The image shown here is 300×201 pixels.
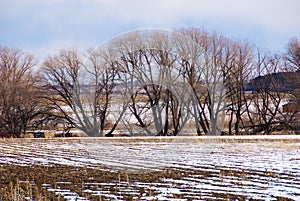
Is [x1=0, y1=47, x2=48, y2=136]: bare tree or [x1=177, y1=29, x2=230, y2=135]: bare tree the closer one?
[x1=177, y1=29, x2=230, y2=135]: bare tree

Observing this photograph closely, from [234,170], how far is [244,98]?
95.1 feet

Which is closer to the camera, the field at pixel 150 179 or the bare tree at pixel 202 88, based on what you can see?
the field at pixel 150 179

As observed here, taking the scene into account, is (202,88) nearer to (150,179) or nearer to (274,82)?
(150,179)

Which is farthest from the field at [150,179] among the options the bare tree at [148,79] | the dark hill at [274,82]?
the dark hill at [274,82]

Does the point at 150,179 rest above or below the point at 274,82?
below

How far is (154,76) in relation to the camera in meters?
10.8

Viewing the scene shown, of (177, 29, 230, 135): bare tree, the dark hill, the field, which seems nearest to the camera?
the field

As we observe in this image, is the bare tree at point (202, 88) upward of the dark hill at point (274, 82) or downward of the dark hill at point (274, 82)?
downward

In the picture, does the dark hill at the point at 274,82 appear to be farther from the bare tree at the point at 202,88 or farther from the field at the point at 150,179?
the field at the point at 150,179

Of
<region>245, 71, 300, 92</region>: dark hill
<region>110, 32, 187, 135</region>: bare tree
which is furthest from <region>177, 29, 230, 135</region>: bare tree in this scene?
<region>245, 71, 300, 92</region>: dark hill

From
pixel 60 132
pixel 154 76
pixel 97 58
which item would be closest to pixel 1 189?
pixel 97 58

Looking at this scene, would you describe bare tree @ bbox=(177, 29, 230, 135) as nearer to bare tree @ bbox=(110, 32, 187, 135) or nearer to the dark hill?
bare tree @ bbox=(110, 32, 187, 135)

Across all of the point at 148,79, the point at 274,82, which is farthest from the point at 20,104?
the point at 148,79

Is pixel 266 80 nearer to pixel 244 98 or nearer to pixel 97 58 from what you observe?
pixel 244 98
